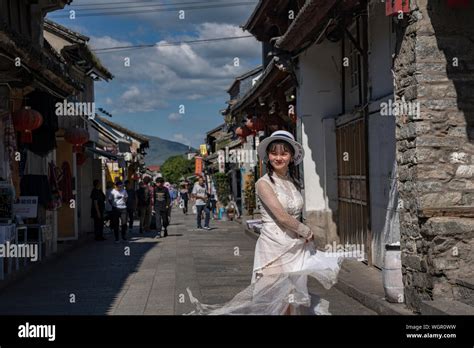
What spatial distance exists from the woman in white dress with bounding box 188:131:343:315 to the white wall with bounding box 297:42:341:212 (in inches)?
352

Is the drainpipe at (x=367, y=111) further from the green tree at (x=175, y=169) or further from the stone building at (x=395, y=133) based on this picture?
the green tree at (x=175, y=169)

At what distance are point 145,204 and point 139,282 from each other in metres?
10.7

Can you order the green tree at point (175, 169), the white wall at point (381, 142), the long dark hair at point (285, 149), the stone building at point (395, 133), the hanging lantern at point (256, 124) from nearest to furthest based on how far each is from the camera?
the long dark hair at point (285, 149)
the stone building at point (395, 133)
the white wall at point (381, 142)
the hanging lantern at point (256, 124)
the green tree at point (175, 169)

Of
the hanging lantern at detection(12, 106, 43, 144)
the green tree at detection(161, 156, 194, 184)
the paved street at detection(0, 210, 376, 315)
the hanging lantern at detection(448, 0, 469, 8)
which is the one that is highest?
the green tree at detection(161, 156, 194, 184)

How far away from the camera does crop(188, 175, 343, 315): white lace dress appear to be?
5484 millimetres

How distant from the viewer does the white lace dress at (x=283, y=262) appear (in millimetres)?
5484

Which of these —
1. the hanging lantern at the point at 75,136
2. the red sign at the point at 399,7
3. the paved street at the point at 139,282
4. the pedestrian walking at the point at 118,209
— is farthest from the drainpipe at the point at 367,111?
the pedestrian walking at the point at 118,209

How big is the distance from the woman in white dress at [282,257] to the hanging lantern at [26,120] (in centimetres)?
746

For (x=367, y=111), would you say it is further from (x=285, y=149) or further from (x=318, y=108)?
(x=285, y=149)

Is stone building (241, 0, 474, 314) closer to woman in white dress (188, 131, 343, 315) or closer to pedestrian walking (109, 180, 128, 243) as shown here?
woman in white dress (188, 131, 343, 315)

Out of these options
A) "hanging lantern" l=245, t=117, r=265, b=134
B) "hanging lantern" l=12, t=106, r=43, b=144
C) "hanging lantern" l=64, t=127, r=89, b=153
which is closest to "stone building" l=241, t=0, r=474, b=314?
"hanging lantern" l=245, t=117, r=265, b=134

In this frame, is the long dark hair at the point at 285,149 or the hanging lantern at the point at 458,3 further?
the hanging lantern at the point at 458,3
